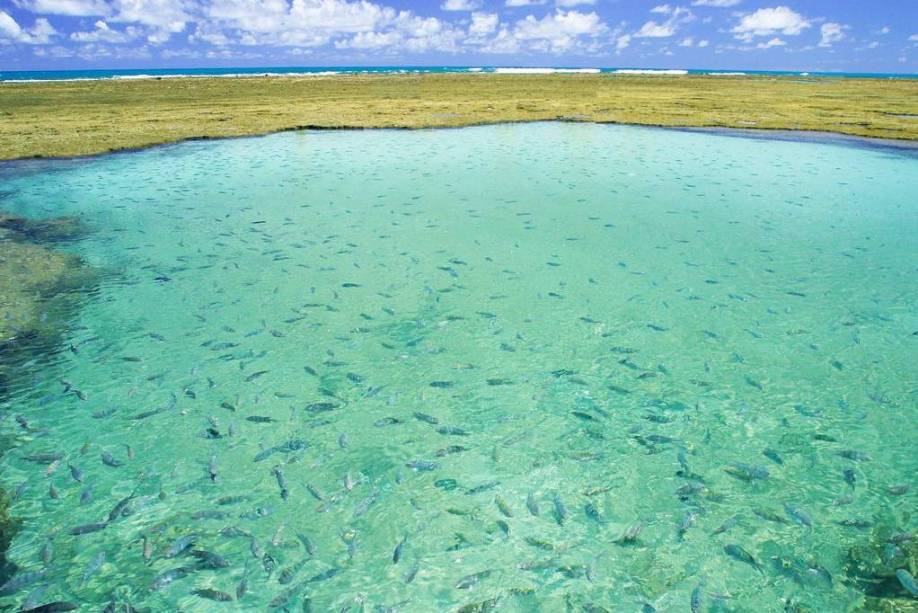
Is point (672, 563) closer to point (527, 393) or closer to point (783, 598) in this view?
point (783, 598)

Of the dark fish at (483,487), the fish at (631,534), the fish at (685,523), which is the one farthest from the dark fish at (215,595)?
the fish at (685,523)

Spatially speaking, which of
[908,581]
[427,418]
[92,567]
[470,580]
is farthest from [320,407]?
[908,581]

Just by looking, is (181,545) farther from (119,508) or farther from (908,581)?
(908,581)

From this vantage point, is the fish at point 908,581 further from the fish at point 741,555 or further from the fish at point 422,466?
the fish at point 422,466

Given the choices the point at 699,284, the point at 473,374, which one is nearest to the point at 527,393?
the point at 473,374

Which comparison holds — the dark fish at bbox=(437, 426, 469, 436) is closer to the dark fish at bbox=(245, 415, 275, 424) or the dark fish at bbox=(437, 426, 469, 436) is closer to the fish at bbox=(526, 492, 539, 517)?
the fish at bbox=(526, 492, 539, 517)

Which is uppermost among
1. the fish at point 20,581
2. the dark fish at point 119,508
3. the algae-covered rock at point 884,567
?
the algae-covered rock at point 884,567

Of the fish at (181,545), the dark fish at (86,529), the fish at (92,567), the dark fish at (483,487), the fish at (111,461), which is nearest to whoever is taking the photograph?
the fish at (92,567)
